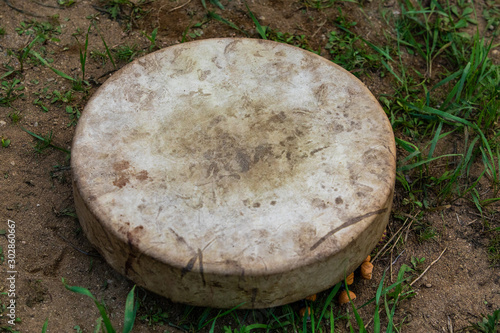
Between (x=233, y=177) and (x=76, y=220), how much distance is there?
0.96 meters

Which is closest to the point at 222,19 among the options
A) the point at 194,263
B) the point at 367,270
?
the point at 367,270

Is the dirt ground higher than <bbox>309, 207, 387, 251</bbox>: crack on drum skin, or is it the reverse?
<bbox>309, 207, 387, 251</bbox>: crack on drum skin

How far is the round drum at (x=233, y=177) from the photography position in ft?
6.48

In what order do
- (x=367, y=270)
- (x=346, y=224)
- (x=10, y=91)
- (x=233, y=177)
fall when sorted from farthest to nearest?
(x=10, y=91), (x=367, y=270), (x=233, y=177), (x=346, y=224)

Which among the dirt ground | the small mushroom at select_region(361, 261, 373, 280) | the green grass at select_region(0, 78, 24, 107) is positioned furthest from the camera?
the green grass at select_region(0, 78, 24, 107)

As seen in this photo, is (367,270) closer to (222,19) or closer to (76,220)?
(76,220)

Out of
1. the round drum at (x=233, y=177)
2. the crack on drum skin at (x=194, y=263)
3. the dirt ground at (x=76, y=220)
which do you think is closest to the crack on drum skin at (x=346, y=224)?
the round drum at (x=233, y=177)

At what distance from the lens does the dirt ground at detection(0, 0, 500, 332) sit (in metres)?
2.36

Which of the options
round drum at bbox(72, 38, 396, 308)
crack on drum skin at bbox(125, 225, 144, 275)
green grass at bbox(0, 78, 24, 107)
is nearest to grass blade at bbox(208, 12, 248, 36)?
round drum at bbox(72, 38, 396, 308)

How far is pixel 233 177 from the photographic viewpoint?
214 centimetres

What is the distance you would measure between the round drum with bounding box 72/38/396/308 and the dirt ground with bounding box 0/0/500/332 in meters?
0.33

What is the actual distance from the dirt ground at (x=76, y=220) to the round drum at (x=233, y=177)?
0.33 metres

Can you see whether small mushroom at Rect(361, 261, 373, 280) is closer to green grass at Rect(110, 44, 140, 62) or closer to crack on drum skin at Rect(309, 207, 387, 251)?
crack on drum skin at Rect(309, 207, 387, 251)

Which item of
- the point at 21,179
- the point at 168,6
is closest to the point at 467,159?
the point at 168,6
